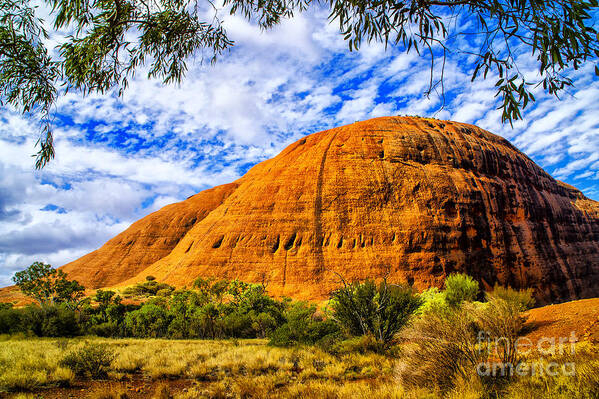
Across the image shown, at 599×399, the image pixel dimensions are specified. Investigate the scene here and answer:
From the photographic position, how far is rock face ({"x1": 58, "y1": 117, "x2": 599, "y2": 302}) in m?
32.2

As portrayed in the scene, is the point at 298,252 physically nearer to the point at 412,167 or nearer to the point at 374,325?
the point at 412,167

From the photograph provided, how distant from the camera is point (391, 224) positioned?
111 ft

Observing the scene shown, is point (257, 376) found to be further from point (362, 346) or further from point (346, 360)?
point (362, 346)

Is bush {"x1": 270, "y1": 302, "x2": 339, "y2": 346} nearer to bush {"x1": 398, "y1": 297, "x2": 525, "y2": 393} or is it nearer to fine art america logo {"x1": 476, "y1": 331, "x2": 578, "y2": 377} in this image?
bush {"x1": 398, "y1": 297, "x2": 525, "y2": 393}

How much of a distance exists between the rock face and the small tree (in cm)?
1688

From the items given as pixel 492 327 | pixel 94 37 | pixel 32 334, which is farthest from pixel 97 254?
pixel 492 327

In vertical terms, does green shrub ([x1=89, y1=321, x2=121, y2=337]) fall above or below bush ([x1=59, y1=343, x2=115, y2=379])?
below

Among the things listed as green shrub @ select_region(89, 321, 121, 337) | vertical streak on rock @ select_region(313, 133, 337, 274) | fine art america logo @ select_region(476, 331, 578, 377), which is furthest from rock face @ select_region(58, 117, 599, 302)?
fine art america logo @ select_region(476, 331, 578, 377)

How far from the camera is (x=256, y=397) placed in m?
5.39

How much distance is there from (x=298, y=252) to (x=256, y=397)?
27894mm

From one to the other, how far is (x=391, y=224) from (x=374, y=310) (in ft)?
80.2

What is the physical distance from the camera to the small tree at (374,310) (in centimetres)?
994

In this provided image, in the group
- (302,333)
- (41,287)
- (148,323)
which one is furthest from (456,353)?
(41,287)

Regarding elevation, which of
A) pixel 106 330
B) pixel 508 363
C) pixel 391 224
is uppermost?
pixel 391 224
